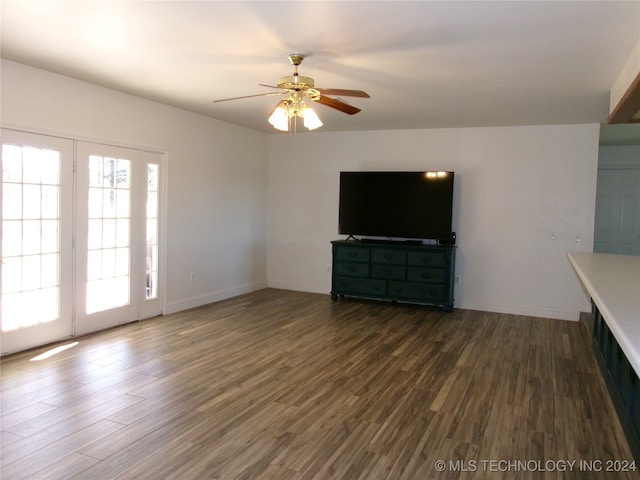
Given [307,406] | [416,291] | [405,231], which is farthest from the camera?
[405,231]

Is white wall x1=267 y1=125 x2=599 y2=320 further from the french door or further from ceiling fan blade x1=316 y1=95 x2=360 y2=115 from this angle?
ceiling fan blade x1=316 y1=95 x2=360 y2=115

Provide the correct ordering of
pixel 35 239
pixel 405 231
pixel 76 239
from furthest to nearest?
pixel 405 231 → pixel 76 239 → pixel 35 239

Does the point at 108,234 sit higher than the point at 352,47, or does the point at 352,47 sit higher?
the point at 352,47

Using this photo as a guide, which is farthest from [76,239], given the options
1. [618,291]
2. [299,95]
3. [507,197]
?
[507,197]

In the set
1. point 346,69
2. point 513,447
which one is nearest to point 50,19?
point 346,69

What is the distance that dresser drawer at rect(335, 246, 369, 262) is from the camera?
6.48m

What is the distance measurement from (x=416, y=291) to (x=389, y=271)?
45 centimetres

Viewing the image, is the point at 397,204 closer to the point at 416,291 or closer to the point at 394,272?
the point at 394,272

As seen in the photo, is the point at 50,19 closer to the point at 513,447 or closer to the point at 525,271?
the point at 513,447

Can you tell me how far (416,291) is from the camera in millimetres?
6219

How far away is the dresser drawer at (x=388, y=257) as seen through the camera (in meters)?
6.26

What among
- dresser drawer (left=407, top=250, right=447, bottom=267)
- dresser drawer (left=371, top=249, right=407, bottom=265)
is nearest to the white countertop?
dresser drawer (left=407, top=250, right=447, bottom=267)

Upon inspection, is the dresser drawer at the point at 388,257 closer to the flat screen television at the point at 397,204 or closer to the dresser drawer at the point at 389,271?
the dresser drawer at the point at 389,271

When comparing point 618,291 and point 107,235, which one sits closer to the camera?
point 618,291
